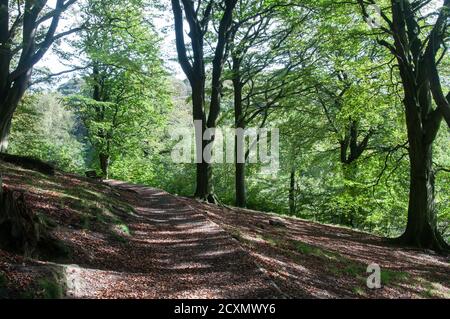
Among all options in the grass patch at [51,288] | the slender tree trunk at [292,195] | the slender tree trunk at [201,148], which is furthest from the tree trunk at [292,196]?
the grass patch at [51,288]

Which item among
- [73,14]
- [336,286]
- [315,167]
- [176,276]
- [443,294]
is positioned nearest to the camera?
[176,276]

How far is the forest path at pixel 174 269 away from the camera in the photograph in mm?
5145

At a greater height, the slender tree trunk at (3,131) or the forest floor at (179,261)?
the slender tree trunk at (3,131)

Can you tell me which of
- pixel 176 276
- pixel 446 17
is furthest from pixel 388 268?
pixel 446 17

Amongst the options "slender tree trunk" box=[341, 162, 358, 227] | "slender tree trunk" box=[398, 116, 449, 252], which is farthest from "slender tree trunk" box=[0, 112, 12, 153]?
"slender tree trunk" box=[341, 162, 358, 227]

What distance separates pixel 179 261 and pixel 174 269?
22.3 inches

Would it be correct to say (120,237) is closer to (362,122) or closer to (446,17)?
(446,17)

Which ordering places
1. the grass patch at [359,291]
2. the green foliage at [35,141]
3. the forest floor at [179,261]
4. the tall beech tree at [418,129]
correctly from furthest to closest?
the green foliage at [35,141] < the tall beech tree at [418,129] < the grass patch at [359,291] < the forest floor at [179,261]

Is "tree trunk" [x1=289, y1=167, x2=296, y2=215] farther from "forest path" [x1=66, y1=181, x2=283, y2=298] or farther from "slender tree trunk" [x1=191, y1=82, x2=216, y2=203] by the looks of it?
"forest path" [x1=66, y1=181, x2=283, y2=298]

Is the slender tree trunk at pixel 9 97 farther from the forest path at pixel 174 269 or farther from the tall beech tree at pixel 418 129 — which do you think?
the tall beech tree at pixel 418 129

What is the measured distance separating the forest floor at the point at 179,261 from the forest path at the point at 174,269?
0.01m

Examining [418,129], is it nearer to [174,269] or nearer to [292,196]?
[174,269]
